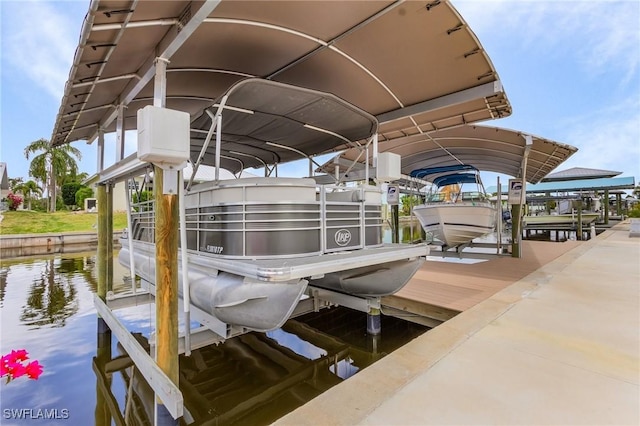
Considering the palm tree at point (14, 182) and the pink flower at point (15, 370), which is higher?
the palm tree at point (14, 182)

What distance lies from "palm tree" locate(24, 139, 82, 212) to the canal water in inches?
1151

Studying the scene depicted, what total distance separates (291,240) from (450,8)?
8.89 ft

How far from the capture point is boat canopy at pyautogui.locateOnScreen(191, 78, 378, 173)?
3.52 metres

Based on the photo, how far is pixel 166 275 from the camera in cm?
256

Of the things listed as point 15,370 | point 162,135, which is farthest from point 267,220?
point 15,370

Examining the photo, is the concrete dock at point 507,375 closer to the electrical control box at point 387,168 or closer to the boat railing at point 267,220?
the boat railing at point 267,220

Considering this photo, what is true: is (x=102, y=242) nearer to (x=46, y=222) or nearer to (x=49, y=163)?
(x=46, y=222)

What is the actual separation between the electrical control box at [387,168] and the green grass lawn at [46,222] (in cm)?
2219

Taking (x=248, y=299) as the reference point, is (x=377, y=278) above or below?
below

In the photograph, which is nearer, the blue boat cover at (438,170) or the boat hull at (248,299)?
the boat hull at (248,299)

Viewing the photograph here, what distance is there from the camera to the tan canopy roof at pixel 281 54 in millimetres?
2686

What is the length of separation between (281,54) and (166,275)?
2.79 meters

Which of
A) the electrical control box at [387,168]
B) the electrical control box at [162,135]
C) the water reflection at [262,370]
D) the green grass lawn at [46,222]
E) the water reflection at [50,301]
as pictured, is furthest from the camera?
the green grass lawn at [46,222]

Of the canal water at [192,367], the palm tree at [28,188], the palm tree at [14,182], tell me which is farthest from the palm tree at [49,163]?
the canal water at [192,367]
